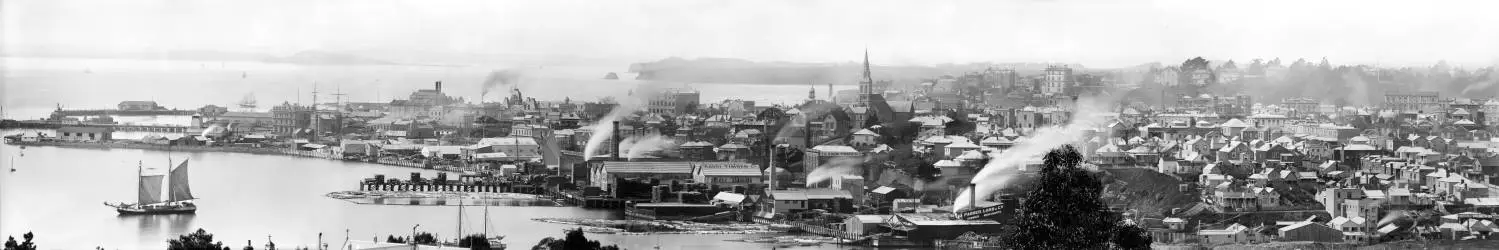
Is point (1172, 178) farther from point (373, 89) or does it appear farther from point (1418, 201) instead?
point (373, 89)

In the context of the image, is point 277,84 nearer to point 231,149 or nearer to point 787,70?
point 231,149

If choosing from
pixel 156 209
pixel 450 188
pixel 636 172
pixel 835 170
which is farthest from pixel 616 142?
pixel 156 209

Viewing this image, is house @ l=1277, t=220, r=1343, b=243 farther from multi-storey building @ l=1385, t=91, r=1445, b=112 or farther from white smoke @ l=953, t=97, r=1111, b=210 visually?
multi-storey building @ l=1385, t=91, r=1445, b=112

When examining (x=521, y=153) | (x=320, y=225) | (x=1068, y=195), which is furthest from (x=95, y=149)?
(x=1068, y=195)

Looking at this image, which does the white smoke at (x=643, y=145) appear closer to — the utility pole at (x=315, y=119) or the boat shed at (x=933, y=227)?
the utility pole at (x=315, y=119)

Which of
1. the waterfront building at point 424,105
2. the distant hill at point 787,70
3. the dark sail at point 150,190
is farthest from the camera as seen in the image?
the waterfront building at point 424,105

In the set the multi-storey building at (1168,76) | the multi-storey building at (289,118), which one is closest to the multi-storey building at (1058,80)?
the multi-storey building at (1168,76)

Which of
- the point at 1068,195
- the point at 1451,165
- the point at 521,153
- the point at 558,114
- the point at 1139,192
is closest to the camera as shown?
the point at 1068,195
